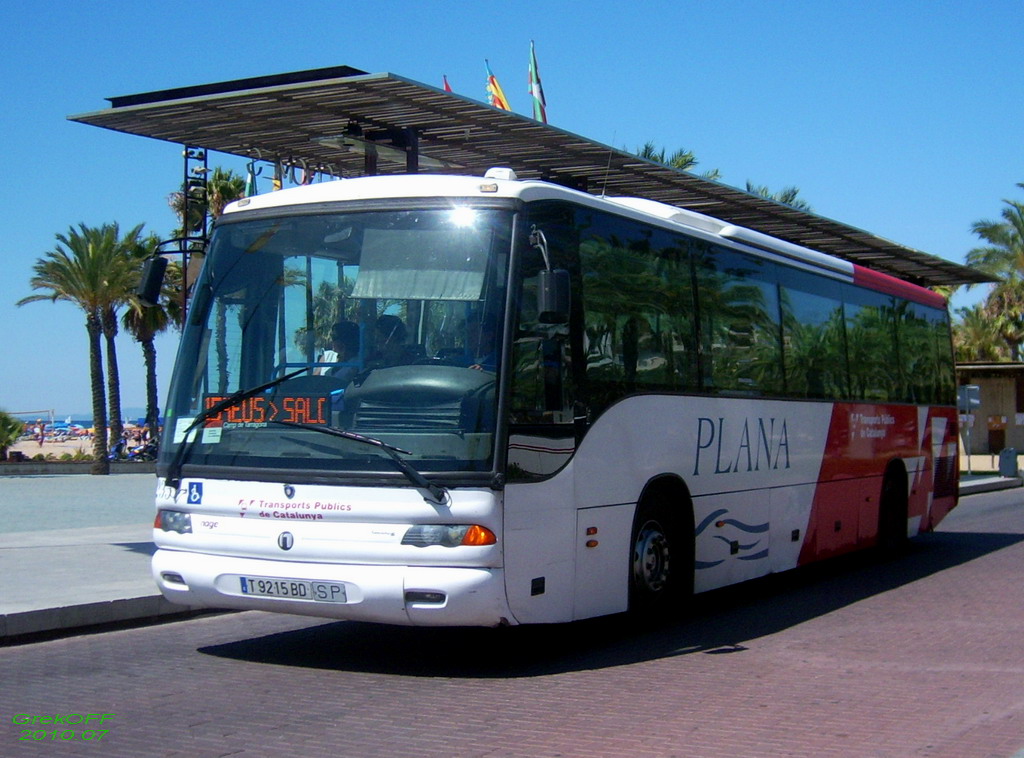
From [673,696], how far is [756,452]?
438 centimetres

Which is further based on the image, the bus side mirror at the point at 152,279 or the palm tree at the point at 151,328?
the palm tree at the point at 151,328

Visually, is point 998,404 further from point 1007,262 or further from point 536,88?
point 536,88

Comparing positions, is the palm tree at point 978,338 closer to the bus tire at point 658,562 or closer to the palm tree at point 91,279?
the palm tree at point 91,279

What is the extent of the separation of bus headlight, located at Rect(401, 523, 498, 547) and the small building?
43072 mm

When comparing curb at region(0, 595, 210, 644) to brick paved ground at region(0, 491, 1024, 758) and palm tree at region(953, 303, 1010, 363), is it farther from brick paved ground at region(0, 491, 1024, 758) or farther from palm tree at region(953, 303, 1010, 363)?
palm tree at region(953, 303, 1010, 363)

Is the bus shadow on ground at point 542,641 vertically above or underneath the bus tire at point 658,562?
underneath

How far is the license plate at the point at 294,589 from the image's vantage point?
24.8 ft

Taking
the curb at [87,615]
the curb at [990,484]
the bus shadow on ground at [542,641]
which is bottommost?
the curb at [990,484]

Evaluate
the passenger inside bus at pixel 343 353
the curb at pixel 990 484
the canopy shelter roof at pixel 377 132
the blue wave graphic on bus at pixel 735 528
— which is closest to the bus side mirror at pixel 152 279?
the passenger inside bus at pixel 343 353

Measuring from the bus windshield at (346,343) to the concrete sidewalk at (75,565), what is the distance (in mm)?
2146

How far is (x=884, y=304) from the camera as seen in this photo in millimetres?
15211

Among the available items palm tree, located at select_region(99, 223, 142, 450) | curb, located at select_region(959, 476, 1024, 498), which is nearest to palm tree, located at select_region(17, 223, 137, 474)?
palm tree, located at select_region(99, 223, 142, 450)

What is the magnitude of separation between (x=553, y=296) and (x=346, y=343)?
55.5 inches

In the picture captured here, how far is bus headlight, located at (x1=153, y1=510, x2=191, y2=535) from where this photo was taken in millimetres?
8211
